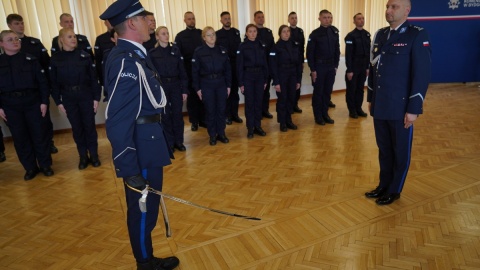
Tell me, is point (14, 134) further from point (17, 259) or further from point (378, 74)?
point (378, 74)

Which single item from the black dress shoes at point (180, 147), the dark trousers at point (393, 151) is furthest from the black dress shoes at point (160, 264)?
the black dress shoes at point (180, 147)

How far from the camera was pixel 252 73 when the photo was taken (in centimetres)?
522

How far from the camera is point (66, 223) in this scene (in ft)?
10.4

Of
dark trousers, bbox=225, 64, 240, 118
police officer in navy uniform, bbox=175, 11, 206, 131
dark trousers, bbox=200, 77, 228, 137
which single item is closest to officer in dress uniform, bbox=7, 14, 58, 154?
police officer in navy uniform, bbox=175, 11, 206, 131

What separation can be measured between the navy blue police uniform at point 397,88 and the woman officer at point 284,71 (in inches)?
89.5

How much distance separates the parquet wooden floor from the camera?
100 inches

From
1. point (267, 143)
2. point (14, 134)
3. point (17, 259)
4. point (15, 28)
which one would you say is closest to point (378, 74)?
point (267, 143)

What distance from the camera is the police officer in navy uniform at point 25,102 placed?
3.88 m

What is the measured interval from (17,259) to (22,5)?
14.0 ft

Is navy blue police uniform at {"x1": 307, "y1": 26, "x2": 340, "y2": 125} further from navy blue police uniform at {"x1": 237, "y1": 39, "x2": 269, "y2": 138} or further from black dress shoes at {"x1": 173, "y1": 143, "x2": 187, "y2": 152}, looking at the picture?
black dress shoes at {"x1": 173, "y1": 143, "x2": 187, "y2": 152}

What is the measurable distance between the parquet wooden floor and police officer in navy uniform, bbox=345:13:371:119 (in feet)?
3.90

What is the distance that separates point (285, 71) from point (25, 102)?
3450 mm

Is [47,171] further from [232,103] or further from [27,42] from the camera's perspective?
[232,103]

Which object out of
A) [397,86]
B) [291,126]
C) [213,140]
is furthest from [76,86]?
[397,86]
